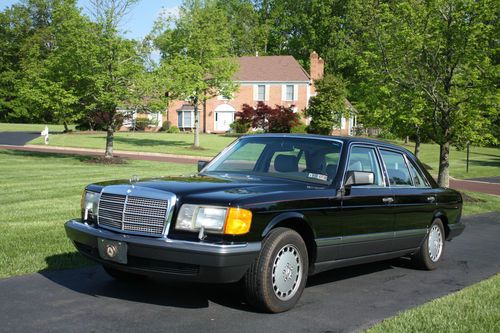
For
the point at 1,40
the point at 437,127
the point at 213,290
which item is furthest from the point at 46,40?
the point at 213,290

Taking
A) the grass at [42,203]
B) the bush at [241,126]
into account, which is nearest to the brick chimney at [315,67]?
the bush at [241,126]

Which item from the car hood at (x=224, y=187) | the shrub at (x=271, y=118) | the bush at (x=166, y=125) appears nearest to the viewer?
the car hood at (x=224, y=187)

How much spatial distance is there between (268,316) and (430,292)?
227 cm

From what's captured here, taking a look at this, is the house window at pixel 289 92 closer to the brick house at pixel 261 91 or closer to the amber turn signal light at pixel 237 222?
the brick house at pixel 261 91

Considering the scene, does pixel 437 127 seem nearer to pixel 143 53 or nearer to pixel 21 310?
pixel 143 53

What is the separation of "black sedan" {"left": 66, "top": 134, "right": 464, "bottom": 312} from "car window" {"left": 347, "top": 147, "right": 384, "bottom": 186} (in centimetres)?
1

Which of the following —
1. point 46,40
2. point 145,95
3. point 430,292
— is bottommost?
point 430,292

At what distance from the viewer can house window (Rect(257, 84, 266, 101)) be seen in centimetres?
6110

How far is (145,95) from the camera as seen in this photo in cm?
2462

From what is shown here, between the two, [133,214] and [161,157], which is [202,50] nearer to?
[161,157]

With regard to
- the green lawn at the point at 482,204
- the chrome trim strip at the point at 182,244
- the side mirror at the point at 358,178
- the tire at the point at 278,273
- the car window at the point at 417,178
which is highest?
the side mirror at the point at 358,178

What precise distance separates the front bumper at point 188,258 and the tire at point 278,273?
0.47 ft

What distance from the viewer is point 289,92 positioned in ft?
198

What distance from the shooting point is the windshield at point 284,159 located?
6.24 meters
